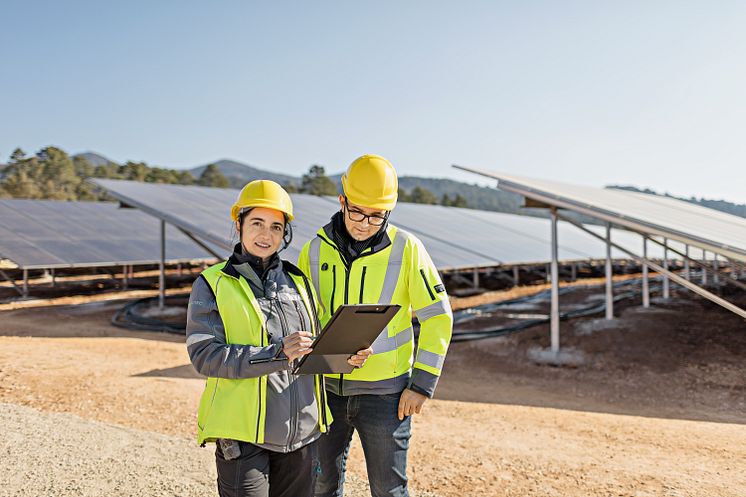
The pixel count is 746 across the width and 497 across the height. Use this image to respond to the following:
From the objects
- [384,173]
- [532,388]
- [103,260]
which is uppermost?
[384,173]

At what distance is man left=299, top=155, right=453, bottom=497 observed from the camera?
2428 mm

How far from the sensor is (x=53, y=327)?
10953mm

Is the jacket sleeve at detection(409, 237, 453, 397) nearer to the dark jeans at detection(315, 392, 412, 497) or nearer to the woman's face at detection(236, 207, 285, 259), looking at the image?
the dark jeans at detection(315, 392, 412, 497)

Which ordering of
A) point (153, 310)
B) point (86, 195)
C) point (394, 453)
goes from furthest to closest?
point (86, 195) < point (153, 310) < point (394, 453)

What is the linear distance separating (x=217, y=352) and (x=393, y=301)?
837 millimetres

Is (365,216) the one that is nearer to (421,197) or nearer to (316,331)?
(316,331)

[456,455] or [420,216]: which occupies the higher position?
[420,216]

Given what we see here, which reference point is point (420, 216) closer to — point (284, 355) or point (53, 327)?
point (53, 327)

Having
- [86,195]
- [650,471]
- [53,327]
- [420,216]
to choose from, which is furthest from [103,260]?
[86,195]

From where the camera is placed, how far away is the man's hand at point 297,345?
1.99 metres

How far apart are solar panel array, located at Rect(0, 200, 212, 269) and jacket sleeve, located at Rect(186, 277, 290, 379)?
43.3 ft

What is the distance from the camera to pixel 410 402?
241 cm

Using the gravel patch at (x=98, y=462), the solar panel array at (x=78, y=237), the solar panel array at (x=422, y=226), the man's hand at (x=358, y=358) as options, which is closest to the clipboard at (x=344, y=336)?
the man's hand at (x=358, y=358)

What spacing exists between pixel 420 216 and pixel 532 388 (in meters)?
14.1
